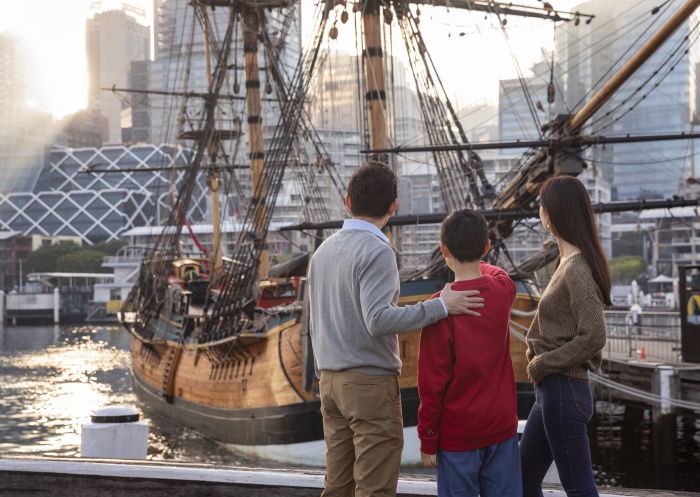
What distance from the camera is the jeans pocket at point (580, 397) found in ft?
13.0

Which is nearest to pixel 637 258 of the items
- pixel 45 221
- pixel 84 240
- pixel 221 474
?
pixel 84 240

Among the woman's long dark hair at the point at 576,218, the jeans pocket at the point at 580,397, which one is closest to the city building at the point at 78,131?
the woman's long dark hair at the point at 576,218

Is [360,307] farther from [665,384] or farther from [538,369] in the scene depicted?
[665,384]

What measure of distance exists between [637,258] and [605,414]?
8063cm

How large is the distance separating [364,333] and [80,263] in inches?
4217

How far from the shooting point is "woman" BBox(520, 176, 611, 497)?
394 centimetres

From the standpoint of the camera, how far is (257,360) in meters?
18.1

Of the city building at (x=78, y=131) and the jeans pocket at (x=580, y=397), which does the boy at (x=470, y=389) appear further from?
the city building at (x=78, y=131)

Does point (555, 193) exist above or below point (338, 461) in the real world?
above

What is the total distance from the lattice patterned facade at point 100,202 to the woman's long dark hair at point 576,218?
126m

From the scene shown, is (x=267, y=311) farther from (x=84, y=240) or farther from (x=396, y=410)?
(x=84, y=240)

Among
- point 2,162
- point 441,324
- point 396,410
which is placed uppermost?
point 2,162

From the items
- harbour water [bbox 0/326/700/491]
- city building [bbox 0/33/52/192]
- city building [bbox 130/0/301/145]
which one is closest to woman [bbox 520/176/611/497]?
harbour water [bbox 0/326/700/491]

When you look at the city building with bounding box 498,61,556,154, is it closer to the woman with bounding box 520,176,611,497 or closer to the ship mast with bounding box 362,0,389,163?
the ship mast with bounding box 362,0,389,163
